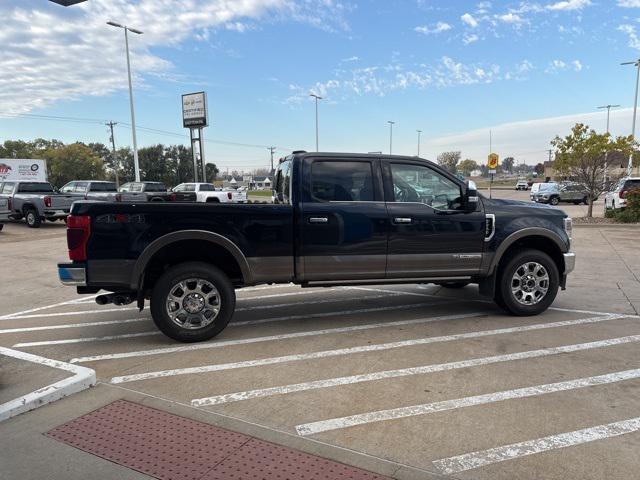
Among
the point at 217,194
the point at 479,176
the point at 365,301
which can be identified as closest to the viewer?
the point at 365,301

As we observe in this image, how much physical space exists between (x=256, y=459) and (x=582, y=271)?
8128 millimetres

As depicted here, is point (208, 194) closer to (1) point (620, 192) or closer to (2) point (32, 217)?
(2) point (32, 217)

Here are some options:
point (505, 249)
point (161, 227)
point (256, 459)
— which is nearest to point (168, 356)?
point (161, 227)

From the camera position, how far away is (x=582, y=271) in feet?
30.0

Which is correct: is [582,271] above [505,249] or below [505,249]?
below

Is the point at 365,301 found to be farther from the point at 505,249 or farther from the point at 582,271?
the point at 582,271

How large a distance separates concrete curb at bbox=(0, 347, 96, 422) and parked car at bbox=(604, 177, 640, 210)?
735 inches

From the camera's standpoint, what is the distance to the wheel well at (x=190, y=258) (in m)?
5.21

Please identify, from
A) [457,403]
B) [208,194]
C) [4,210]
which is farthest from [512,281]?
[208,194]

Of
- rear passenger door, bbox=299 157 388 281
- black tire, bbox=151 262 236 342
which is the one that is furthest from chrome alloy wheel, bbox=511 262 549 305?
black tire, bbox=151 262 236 342

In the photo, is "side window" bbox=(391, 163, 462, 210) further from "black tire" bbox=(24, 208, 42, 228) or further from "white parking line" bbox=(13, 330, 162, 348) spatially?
"black tire" bbox=(24, 208, 42, 228)

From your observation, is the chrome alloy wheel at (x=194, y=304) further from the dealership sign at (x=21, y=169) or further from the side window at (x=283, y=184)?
the dealership sign at (x=21, y=169)

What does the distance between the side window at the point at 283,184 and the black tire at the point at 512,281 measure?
276 cm

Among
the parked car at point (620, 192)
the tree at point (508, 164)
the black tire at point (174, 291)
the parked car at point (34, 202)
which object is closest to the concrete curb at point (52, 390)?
the black tire at point (174, 291)
